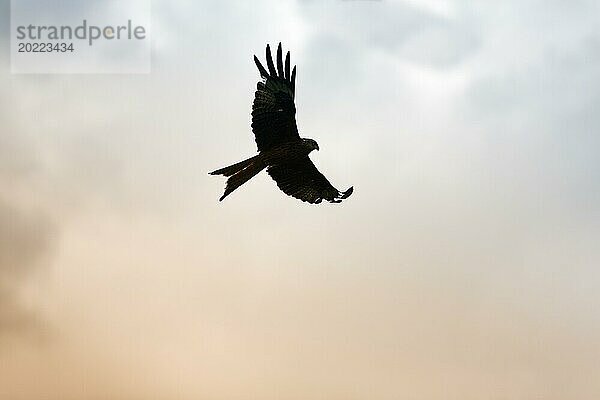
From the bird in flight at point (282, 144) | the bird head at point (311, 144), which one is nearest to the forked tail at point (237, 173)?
the bird in flight at point (282, 144)

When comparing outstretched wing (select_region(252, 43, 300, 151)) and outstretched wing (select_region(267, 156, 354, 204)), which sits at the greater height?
outstretched wing (select_region(252, 43, 300, 151))

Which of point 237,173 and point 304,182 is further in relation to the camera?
point 304,182

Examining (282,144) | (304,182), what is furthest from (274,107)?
(304,182)

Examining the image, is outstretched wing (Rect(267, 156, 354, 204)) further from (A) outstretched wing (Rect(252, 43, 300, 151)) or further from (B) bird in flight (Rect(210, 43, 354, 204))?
(A) outstretched wing (Rect(252, 43, 300, 151))

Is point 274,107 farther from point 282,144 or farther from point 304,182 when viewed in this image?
point 304,182

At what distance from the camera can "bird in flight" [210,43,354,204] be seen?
1678 cm

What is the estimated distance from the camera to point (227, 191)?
15.5 metres

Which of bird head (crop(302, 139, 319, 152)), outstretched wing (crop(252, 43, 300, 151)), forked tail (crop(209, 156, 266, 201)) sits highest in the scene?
outstretched wing (crop(252, 43, 300, 151))

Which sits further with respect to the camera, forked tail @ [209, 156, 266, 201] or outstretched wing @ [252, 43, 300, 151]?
outstretched wing @ [252, 43, 300, 151]

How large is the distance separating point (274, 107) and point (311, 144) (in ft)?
4.36

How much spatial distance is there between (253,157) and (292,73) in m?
2.30

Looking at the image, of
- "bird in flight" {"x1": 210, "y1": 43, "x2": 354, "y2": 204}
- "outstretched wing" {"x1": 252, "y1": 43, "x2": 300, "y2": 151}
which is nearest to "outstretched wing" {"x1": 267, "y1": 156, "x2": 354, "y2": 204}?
"bird in flight" {"x1": 210, "y1": 43, "x2": 354, "y2": 204}

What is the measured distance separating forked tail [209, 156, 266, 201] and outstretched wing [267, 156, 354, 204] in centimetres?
111

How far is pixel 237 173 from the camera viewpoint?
15.9m
